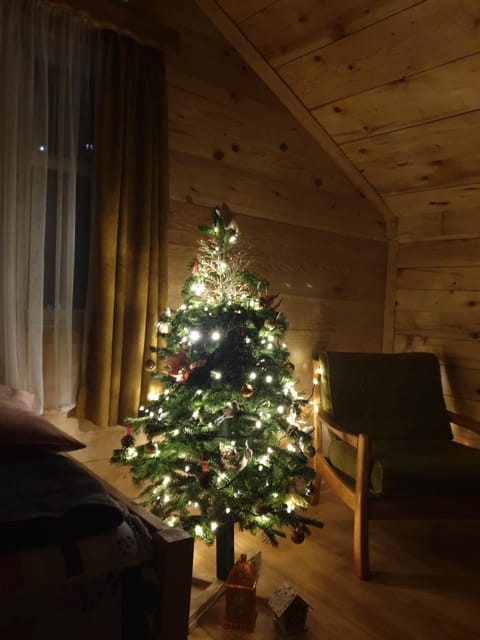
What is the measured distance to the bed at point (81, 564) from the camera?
109cm

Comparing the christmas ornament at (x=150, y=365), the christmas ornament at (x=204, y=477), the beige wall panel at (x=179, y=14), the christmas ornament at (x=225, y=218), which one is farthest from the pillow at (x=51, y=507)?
the beige wall panel at (x=179, y=14)

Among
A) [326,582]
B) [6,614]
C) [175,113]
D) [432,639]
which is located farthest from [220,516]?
[175,113]

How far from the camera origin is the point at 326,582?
227cm

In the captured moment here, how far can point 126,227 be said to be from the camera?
2422 millimetres

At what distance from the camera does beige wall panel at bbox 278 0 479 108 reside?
2297 mm

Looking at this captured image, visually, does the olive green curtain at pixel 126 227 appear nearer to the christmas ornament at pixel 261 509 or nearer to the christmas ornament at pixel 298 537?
the christmas ornament at pixel 261 509

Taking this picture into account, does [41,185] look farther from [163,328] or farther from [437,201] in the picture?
[437,201]

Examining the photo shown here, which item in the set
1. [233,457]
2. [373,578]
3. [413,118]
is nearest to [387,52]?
[413,118]

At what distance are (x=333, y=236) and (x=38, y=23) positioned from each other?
195 centimetres

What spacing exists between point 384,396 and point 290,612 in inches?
53.3

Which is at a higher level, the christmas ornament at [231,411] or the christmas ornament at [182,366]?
the christmas ornament at [182,366]

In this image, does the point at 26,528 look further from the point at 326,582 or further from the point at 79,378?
the point at 326,582

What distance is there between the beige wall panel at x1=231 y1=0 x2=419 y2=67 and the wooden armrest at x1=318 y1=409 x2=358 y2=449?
1830 millimetres

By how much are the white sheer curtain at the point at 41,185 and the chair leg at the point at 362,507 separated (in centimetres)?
128
